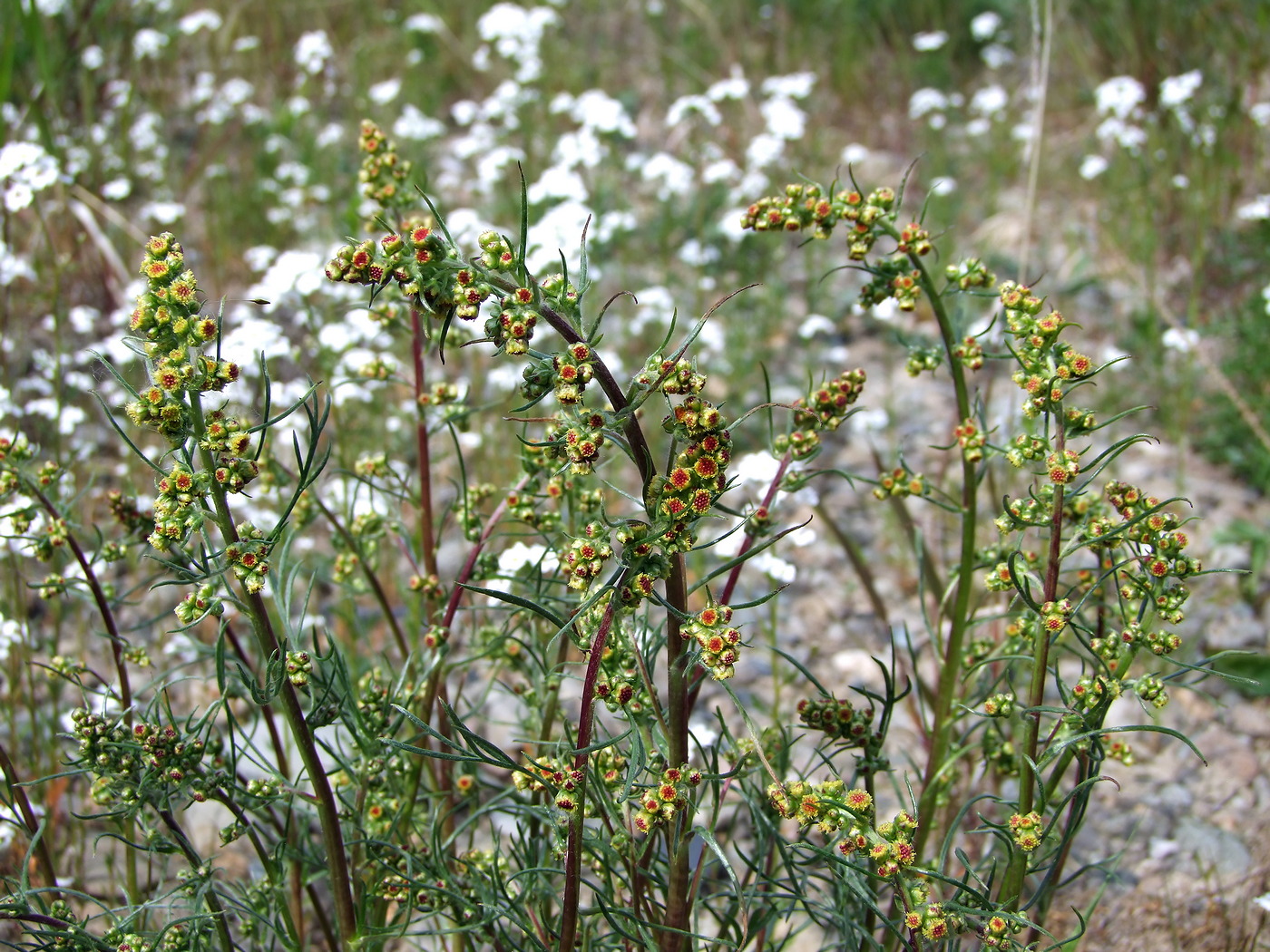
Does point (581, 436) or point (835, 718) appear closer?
point (581, 436)

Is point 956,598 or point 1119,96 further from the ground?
point 1119,96

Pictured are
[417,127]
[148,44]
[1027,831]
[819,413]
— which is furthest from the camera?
[148,44]

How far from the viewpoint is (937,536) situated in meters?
3.82

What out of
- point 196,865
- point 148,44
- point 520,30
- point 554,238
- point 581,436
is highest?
point 520,30

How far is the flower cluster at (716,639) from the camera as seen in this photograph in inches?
51.3

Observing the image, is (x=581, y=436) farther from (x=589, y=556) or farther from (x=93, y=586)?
(x=93, y=586)

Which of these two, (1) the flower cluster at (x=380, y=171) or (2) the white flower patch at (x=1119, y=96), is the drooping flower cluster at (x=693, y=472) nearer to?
(1) the flower cluster at (x=380, y=171)

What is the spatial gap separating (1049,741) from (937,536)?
7.37ft

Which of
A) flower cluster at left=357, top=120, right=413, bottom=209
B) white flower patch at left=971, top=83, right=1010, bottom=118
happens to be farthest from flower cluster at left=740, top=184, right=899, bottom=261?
white flower patch at left=971, top=83, right=1010, bottom=118

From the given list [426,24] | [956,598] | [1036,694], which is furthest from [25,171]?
[426,24]

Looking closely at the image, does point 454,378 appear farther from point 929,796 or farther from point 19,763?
point 929,796

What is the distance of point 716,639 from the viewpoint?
1311 mm

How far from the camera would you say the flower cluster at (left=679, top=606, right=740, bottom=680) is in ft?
4.28

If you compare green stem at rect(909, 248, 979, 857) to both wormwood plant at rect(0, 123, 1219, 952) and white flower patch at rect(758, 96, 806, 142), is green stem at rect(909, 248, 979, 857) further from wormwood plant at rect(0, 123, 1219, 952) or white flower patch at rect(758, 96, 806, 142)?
white flower patch at rect(758, 96, 806, 142)
